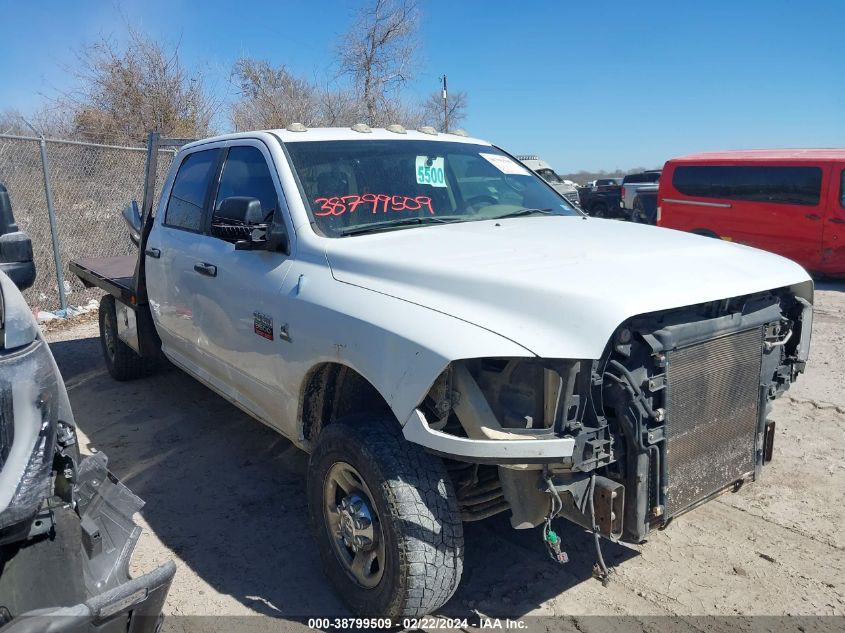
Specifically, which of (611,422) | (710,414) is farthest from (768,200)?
(611,422)

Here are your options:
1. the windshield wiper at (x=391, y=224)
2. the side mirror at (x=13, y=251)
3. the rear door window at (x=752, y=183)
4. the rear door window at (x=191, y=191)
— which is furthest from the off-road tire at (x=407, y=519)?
the rear door window at (x=752, y=183)

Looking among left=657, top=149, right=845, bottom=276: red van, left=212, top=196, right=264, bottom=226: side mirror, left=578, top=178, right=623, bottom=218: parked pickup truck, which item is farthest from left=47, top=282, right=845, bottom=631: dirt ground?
left=578, top=178, right=623, bottom=218: parked pickup truck

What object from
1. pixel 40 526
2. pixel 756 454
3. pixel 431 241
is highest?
pixel 431 241

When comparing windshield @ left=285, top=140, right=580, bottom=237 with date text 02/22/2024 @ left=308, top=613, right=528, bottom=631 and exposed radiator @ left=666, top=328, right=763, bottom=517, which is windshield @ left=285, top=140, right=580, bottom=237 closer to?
exposed radiator @ left=666, top=328, right=763, bottom=517

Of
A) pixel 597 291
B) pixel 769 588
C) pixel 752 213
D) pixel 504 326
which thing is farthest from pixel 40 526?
pixel 752 213

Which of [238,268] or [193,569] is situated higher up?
[238,268]

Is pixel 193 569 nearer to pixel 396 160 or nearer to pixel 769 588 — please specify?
pixel 396 160

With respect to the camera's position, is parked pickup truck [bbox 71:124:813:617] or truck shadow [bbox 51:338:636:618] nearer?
parked pickup truck [bbox 71:124:813:617]

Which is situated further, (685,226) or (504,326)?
(685,226)

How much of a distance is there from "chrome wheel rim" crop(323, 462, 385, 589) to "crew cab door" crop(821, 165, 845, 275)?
1003 centimetres

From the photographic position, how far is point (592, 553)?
3.41m

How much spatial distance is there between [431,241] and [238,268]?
1121 mm

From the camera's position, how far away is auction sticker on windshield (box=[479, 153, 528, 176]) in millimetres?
4270

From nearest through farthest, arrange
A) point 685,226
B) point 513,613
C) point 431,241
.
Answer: point 513,613, point 431,241, point 685,226
